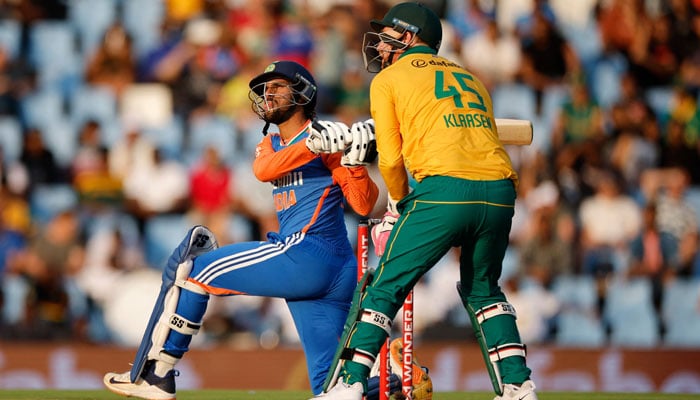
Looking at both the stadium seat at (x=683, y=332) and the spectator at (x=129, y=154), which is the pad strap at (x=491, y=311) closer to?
the stadium seat at (x=683, y=332)

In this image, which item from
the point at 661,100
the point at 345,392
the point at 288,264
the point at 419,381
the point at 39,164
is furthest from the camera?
the point at 661,100

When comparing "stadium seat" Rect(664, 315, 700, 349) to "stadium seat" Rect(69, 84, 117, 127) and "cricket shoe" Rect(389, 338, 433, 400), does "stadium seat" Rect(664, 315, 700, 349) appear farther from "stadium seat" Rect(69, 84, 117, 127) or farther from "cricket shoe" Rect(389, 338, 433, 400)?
"stadium seat" Rect(69, 84, 117, 127)

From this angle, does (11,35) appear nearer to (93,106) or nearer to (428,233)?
(93,106)

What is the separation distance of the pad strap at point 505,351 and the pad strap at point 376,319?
65cm

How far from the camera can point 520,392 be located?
5934 mm

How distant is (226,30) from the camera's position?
45.8 ft

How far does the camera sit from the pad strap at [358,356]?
5688mm

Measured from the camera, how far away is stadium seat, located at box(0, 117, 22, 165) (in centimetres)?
1305

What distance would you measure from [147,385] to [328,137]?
5.50ft

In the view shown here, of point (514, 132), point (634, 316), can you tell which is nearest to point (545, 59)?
point (634, 316)

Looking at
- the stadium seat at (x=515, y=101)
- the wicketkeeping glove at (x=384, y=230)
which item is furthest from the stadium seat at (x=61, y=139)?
the wicketkeeping glove at (x=384, y=230)

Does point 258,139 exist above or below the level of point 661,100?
below

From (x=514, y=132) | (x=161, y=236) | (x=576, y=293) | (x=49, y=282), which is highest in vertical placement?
(x=161, y=236)

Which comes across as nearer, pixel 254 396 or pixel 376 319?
pixel 376 319
